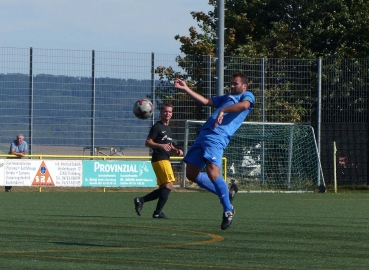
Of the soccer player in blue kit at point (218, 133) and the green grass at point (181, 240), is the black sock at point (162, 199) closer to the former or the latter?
the green grass at point (181, 240)

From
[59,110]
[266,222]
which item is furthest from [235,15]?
[266,222]

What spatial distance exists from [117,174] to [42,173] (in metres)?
2.14

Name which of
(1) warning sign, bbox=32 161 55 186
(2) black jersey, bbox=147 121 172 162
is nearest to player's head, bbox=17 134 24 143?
(1) warning sign, bbox=32 161 55 186

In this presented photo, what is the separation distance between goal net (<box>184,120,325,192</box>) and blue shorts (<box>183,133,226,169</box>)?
50.0 ft

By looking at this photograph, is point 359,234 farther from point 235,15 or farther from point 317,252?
point 235,15

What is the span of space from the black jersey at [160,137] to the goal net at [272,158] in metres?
12.1

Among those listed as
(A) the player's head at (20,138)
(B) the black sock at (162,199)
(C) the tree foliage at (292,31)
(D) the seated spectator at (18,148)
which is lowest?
(B) the black sock at (162,199)

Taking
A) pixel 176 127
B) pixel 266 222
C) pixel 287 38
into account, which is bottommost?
pixel 266 222

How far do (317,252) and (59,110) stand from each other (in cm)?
1735

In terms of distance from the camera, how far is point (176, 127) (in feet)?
85.7

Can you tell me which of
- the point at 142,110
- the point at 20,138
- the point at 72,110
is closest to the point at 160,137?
the point at 142,110

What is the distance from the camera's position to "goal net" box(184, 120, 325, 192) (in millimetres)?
25656

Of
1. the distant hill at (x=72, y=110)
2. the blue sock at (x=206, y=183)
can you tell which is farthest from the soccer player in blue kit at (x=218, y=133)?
the distant hill at (x=72, y=110)

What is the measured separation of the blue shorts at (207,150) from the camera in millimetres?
10055
